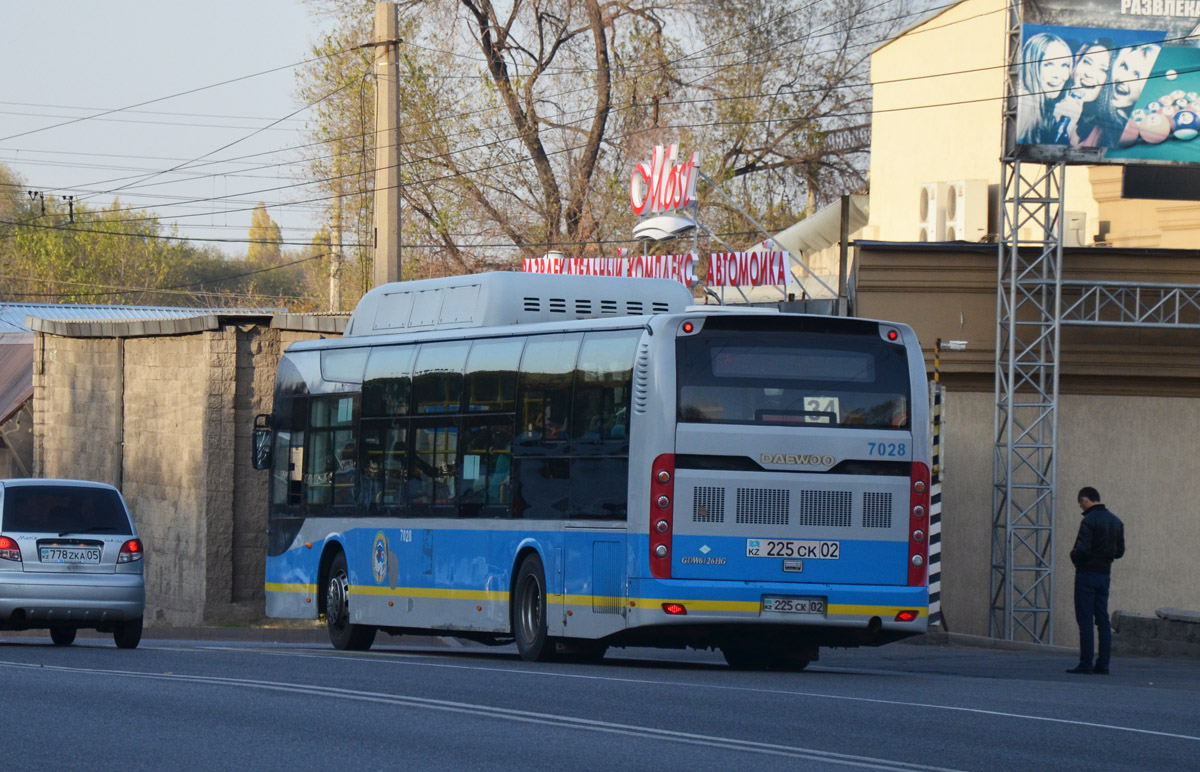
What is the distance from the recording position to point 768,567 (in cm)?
1412

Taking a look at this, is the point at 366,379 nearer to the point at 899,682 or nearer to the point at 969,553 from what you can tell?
the point at 899,682

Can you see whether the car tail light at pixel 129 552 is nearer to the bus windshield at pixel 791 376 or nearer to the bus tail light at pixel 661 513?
the bus tail light at pixel 661 513

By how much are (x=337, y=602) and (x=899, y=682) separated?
6928 mm

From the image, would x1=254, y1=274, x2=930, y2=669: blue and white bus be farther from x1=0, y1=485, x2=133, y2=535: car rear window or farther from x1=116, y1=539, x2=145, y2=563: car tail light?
x1=0, y1=485, x2=133, y2=535: car rear window

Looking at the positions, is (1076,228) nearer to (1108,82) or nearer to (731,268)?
(1108,82)

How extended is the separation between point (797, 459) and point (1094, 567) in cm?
451

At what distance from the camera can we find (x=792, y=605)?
1407 centimetres

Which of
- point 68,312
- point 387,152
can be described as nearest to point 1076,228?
point 387,152

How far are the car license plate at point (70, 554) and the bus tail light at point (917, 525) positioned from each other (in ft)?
25.9

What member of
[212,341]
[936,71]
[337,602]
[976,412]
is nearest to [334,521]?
[337,602]

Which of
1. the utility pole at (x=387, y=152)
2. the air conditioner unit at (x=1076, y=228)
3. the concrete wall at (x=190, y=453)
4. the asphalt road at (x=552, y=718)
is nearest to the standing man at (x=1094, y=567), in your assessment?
the asphalt road at (x=552, y=718)

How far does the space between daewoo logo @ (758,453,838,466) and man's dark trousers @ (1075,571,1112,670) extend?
4.10 m

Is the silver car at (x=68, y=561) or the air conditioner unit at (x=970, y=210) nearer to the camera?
the silver car at (x=68, y=561)

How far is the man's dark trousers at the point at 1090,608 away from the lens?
1698 centimetres
